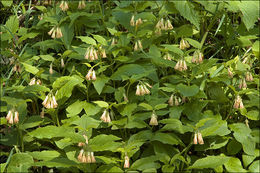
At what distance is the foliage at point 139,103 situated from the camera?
108 inches

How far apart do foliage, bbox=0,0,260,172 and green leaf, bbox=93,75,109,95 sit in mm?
11

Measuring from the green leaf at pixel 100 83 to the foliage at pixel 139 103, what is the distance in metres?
0.01

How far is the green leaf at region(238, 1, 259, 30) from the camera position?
9.76 feet

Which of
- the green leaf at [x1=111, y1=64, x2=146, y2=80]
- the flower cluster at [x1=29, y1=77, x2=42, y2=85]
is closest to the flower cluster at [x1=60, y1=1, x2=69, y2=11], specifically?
the flower cluster at [x1=29, y1=77, x2=42, y2=85]

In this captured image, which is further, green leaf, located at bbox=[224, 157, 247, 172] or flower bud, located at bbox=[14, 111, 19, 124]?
flower bud, located at bbox=[14, 111, 19, 124]

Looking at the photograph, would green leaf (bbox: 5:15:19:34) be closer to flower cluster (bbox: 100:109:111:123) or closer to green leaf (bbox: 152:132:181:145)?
flower cluster (bbox: 100:109:111:123)

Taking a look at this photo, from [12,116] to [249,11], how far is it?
205cm

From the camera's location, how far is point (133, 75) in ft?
10.1

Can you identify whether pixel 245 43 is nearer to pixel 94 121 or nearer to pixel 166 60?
pixel 166 60

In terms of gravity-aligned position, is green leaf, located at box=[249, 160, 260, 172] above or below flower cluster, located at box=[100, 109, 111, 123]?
below

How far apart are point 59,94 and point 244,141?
60.4 inches

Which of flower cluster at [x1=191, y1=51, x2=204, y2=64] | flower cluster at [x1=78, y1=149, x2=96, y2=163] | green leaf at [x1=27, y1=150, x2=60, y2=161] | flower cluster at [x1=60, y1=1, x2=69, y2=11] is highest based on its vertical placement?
flower cluster at [x1=60, y1=1, x2=69, y2=11]

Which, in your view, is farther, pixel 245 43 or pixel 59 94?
pixel 245 43

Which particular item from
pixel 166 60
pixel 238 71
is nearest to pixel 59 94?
pixel 166 60
